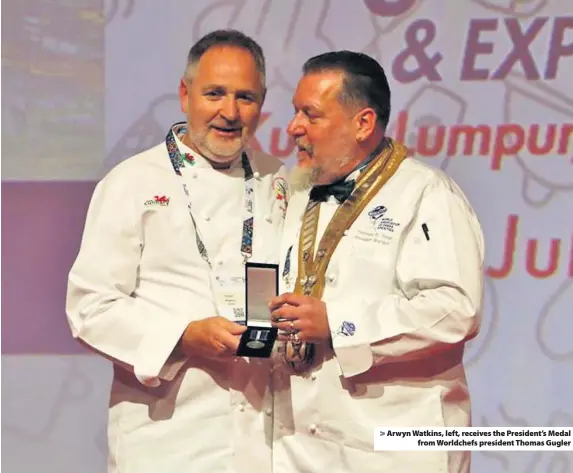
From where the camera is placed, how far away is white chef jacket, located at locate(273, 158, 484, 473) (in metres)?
2.25

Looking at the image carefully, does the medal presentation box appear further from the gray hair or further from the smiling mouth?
the gray hair

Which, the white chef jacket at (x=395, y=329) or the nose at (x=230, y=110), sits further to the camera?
the nose at (x=230, y=110)

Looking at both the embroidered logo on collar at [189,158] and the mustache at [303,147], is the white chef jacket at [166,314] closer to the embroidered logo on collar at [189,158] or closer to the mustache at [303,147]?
the embroidered logo on collar at [189,158]

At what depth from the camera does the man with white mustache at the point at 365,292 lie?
225cm

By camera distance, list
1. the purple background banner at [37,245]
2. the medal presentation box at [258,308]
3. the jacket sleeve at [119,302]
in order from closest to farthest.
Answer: the medal presentation box at [258,308]
the jacket sleeve at [119,302]
the purple background banner at [37,245]

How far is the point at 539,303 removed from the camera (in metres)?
2.90

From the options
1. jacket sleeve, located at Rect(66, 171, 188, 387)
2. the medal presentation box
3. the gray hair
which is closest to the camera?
the medal presentation box

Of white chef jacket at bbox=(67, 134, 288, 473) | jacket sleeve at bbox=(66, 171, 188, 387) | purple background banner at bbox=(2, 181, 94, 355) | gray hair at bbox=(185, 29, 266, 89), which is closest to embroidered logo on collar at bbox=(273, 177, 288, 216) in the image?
white chef jacket at bbox=(67, 134, 288, 473)

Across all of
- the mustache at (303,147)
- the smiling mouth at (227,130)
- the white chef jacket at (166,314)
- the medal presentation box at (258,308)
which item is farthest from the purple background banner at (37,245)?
the medal presentation box at (258,308)

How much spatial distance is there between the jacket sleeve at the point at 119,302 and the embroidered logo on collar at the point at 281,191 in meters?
0.36

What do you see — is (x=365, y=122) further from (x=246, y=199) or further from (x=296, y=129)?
(x=246, y=199)

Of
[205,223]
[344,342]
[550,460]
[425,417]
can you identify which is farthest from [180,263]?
[550,460]

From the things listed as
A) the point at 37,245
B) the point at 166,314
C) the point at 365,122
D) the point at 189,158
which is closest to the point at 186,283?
the point at 166,314

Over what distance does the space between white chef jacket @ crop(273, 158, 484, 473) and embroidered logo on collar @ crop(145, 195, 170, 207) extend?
351 mm
